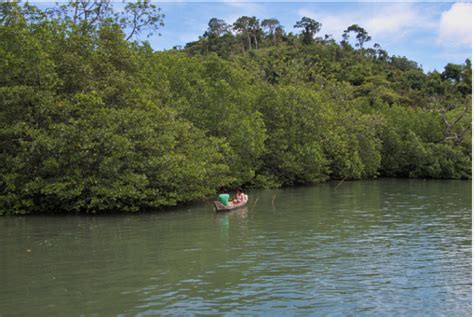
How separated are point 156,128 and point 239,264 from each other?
12.1 metres

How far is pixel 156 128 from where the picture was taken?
80.6ft

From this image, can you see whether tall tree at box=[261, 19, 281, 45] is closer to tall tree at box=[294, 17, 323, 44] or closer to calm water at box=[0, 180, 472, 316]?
tall tree at box=[294, 17, 323, 44]

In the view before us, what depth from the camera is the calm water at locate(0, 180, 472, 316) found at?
10.5 meters

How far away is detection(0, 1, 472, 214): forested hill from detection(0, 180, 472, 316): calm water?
1914 millimetres

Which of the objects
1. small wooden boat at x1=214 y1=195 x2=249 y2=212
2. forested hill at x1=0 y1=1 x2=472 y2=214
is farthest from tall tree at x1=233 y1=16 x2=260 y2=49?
small wooden boat at x1=214 y1=195 x2=249 y2=212

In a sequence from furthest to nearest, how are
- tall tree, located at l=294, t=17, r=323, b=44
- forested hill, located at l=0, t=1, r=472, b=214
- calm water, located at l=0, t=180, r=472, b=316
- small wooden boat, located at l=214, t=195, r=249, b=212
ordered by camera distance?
1. tall tree, located at l=294, t=17, r=323, b=44
2. small wooden boat, located at l=214, t=195, r=249, b=212
3. forested hill, located at l=0, t=1, r=472, b=214
4. calm water, located at l=0, t=180, r=472, b=316

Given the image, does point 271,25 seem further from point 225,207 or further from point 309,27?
point 225,207

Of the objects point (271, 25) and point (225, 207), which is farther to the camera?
point (271, 25)

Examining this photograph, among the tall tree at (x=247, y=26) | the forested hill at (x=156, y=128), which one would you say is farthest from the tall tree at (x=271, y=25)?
the forested hill at (x=156, y=128)

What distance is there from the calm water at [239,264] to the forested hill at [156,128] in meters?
1.91

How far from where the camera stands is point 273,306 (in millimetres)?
10266

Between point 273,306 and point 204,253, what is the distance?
5.48m

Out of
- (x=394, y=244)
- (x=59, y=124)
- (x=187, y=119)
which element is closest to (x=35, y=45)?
(x=59, y=124)

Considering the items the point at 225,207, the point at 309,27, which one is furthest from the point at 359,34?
the point at 225,207
